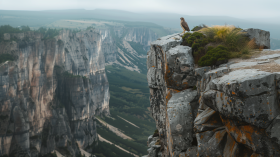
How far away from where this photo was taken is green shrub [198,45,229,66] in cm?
1556

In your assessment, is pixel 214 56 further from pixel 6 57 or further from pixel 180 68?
pixel 6 57

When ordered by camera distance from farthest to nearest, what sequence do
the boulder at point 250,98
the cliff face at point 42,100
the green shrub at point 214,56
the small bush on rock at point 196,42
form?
1. the cliff face at point 42,100
2. the small bush on rock at point 196,42
3. the green shrub at point 214,56
4. the boulder at point 250,98

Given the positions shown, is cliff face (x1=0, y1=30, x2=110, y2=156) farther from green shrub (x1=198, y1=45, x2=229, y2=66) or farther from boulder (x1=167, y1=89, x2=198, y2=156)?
green shrub (x1=198, y1=45, x2=229, y2=66)

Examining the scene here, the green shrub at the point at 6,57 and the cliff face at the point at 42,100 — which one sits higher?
the green shrub at the point at 6,57

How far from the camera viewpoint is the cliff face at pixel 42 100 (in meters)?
68.8

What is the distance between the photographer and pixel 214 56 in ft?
51.6

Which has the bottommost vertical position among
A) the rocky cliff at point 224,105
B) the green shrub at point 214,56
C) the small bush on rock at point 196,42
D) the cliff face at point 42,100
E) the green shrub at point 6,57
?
the cliff face at point 42,100

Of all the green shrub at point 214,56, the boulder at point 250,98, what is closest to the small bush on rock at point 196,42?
the green shrub at point 214,56

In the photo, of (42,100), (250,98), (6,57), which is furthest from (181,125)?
(42,100)

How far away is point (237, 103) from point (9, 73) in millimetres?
73303

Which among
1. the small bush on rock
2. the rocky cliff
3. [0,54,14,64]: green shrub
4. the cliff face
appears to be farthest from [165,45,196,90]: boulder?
[0,54,14,64]: green shrub

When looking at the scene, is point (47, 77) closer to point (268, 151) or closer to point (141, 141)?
point (141, 141)

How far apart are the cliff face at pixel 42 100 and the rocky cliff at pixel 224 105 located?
65.2 meters

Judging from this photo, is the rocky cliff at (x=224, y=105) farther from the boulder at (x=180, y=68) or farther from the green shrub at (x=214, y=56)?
the green shrub at (x=214, y=56)
